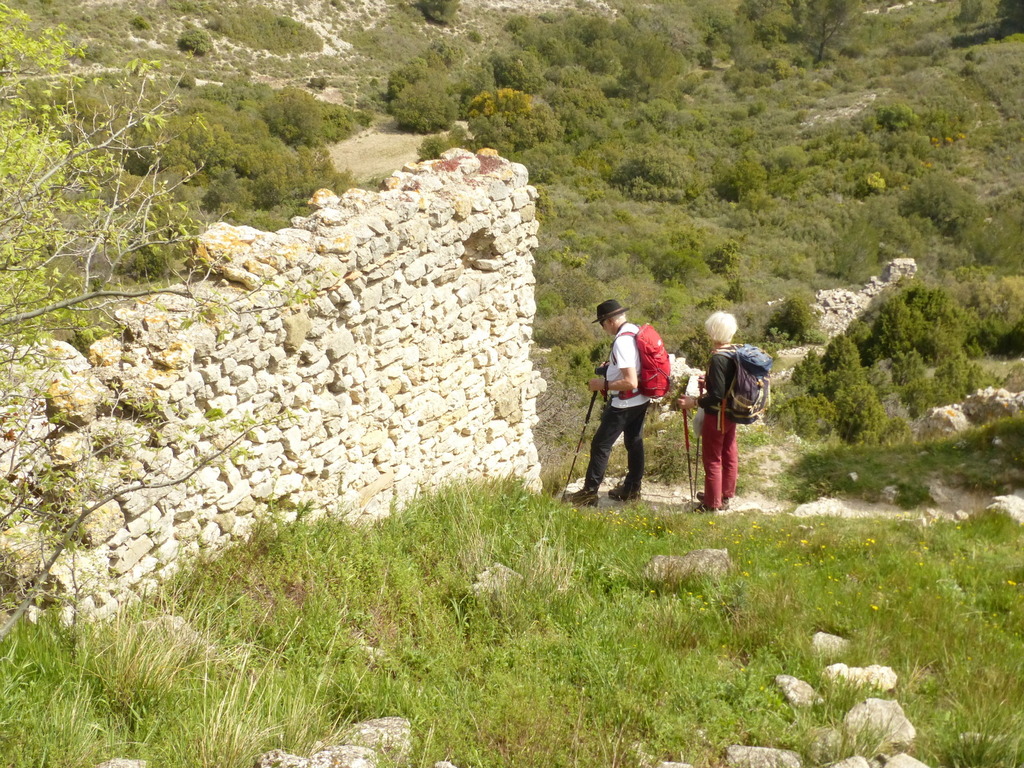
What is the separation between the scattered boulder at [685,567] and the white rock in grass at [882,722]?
1200 millimetres

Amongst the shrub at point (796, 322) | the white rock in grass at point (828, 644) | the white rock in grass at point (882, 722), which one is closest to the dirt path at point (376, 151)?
the shrub at point (796, 322)

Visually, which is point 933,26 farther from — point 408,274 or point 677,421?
point 408,274

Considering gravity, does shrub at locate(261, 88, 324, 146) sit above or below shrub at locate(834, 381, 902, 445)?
above

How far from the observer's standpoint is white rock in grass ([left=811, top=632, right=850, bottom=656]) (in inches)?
150

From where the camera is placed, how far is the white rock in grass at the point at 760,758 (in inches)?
121

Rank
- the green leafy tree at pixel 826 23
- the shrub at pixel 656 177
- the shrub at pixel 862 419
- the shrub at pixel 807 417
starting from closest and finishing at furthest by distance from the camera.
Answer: the shrub at pixel 862 419
the shrub at pixel 807 417
the shrub at pixel 656 177
the green leafy tree at pixel 826 23

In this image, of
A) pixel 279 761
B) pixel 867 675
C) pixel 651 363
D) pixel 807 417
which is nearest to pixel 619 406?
pixel 651 363

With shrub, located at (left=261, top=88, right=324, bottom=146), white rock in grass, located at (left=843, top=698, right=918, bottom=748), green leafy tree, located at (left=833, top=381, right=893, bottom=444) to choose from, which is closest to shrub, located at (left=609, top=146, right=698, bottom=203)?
shrub, located at (left=261, top=88, right=324, bottom=146)

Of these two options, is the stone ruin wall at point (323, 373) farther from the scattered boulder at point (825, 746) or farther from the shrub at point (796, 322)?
the shrub at point (796, 322)

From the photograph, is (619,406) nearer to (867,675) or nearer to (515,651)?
(515,651)

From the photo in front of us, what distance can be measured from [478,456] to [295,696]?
3476 millimetres

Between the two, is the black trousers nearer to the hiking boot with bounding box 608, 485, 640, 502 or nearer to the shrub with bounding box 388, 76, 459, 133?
the hiking boot with bounding box 608, 485, 640, 502

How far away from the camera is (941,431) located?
32.0 ft

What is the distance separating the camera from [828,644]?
12.7ft
